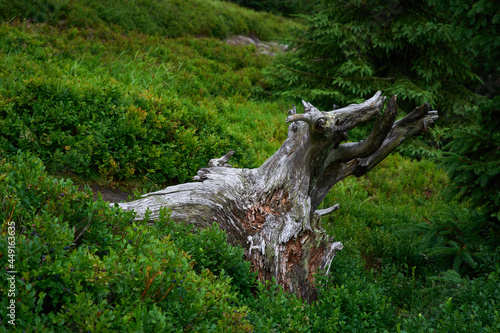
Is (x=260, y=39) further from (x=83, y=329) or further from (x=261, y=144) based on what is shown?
(x=83, y=329)

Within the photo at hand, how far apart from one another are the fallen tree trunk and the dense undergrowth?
0.38 metres

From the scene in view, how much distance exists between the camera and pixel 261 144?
9383 mm

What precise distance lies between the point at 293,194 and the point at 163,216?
1.68 meters

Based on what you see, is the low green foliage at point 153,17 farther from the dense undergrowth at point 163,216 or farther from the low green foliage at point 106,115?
the low green foliage at point 106,115

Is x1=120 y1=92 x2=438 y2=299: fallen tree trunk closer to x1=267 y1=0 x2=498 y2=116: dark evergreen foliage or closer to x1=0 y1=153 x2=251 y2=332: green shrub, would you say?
x1=0 y1=153 x2=251 y2=332: green shrub

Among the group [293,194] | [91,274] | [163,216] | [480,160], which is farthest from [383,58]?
[91,274]

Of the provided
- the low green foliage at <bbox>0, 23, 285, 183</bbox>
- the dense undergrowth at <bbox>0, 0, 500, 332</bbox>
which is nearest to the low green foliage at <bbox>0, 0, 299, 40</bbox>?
the dense undergrowth at <bbox>0, 0, 500, 332</bbox>

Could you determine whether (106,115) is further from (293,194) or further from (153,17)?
(153,17)

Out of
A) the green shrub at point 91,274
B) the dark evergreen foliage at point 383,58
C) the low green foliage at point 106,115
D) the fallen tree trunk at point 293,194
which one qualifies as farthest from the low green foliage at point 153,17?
the green shrub at point 91,274

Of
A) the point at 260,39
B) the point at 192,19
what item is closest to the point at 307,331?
the point at 192,19

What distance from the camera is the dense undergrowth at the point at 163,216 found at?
265cm

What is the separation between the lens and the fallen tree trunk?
4.52 m

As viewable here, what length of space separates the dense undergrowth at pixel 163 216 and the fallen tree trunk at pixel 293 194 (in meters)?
0.38

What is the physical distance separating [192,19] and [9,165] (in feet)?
51.2
